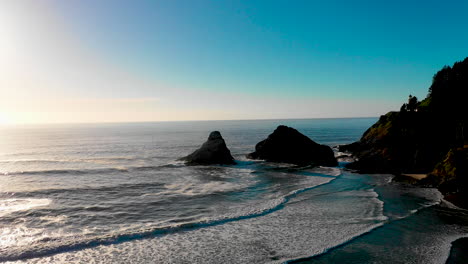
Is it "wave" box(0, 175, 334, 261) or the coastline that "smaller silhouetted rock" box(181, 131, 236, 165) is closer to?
"wave" box(0, 175, 334, 261)

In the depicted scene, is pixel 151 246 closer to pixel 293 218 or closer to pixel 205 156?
pixel 293 218

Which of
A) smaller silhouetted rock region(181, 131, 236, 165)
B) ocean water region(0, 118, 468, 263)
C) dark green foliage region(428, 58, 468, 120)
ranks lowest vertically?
ocean water region(0, 118, 468, 263)

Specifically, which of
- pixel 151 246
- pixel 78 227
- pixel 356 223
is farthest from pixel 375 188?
pixel 78 227

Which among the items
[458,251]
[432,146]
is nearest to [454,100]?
[432,146]

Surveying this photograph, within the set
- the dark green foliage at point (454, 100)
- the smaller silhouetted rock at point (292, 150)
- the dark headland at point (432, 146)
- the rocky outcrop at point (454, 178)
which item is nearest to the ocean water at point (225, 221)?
the rocky outcrop at point (454, 178)

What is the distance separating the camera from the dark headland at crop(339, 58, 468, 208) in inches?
1030

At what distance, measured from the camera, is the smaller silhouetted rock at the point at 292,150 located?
48938 mm

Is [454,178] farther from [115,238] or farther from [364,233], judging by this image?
[115,238]

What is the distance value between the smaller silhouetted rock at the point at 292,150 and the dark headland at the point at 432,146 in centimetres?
655

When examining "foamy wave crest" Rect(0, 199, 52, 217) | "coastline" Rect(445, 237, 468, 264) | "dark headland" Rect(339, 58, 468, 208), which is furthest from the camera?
"dark headland" Rect(339, 58, 468, 208)

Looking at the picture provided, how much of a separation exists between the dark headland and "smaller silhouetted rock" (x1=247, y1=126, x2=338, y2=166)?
6.55 metres

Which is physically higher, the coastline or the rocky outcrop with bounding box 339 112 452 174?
the rocky outcrop with bounding box 339 112 452 174

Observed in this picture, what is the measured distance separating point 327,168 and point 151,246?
33.1 meters

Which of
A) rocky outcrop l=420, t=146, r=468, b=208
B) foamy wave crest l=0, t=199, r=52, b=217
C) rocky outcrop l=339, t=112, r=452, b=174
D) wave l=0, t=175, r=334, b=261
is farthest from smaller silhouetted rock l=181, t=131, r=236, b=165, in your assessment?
rocky outcrop l=420, t=146, r=468, b=208
